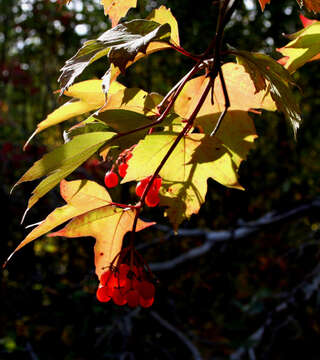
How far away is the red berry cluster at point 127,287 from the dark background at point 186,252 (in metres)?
1.56

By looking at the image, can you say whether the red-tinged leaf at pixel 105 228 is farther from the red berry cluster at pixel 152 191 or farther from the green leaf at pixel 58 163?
the green leaf at pixel 58 163

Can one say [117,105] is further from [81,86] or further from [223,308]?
[223,308]

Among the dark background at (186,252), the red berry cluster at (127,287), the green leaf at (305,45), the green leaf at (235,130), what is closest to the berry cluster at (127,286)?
the red berry cluster at (127,287)

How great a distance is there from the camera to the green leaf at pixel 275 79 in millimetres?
521

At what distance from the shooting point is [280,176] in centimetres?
398

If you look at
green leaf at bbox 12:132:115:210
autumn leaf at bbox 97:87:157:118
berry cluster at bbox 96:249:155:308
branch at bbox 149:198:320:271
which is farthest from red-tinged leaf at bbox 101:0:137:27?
branch at bbox 149:198:320:271

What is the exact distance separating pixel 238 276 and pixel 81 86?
143 inches

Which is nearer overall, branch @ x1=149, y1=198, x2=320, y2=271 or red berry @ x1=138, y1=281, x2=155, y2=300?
red berry @ x1=138, y1=281, x2=155, y2=300

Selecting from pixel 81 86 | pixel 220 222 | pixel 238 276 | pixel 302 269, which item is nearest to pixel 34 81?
pixel 220 222

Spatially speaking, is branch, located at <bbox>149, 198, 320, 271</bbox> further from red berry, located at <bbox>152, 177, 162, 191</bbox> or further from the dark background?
red berry, located at <bbox>152, 177, 162, 191</bbox>

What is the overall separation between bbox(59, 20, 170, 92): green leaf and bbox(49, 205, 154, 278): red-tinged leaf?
227mm

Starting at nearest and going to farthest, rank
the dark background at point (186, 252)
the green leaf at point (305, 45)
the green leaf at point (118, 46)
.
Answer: the green leaf at point (118, 46) < the green leaf at point (305, 45) < the dark background at point (186, 252)

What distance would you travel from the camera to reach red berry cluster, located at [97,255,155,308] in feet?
2.02

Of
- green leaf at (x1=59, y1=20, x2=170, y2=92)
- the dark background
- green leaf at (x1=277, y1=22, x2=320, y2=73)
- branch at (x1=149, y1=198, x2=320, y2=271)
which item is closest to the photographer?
green leaf at (x1=59, y1=20, x2=170, y2=92)
